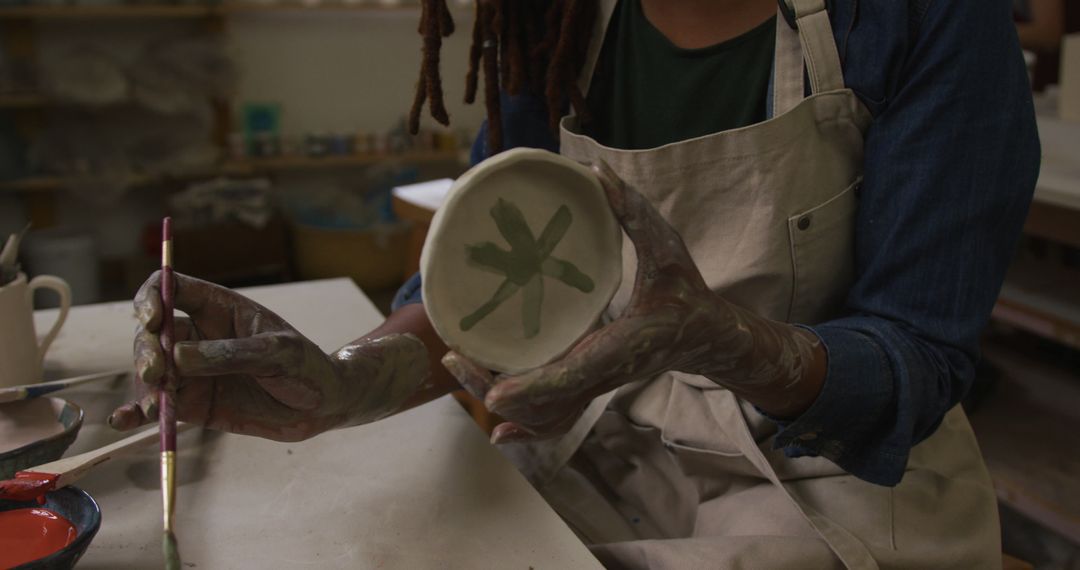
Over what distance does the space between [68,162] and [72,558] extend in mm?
3024

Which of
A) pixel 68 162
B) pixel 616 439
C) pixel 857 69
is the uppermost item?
pixel 857 69

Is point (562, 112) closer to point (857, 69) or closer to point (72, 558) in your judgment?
point (857, 69)

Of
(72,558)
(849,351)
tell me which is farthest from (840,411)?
(72,558)

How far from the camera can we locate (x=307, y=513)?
0.79 meters

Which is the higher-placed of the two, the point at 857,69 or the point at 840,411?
the point at 857,69

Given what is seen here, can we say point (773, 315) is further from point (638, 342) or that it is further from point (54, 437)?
point (54, 437)

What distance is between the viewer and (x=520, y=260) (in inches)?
27.0

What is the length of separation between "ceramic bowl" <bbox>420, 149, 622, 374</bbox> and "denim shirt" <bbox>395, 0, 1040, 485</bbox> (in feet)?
0.86

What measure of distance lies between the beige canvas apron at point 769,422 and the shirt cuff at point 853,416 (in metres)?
0.05

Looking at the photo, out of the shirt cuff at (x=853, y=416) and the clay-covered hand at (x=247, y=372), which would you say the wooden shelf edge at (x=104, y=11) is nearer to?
the clay-covered hand at (x=247, y=372)

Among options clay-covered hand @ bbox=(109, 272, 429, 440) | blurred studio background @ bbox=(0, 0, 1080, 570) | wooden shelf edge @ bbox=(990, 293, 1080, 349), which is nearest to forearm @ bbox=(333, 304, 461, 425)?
clay-covered hand @ bbox=(109, 272, 429, 440)

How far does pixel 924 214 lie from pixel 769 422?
26cm

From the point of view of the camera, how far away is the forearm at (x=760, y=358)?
712 millimetres

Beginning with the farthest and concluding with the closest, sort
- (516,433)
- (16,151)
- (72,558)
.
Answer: (16,151)
(516,433)
(72,558)
